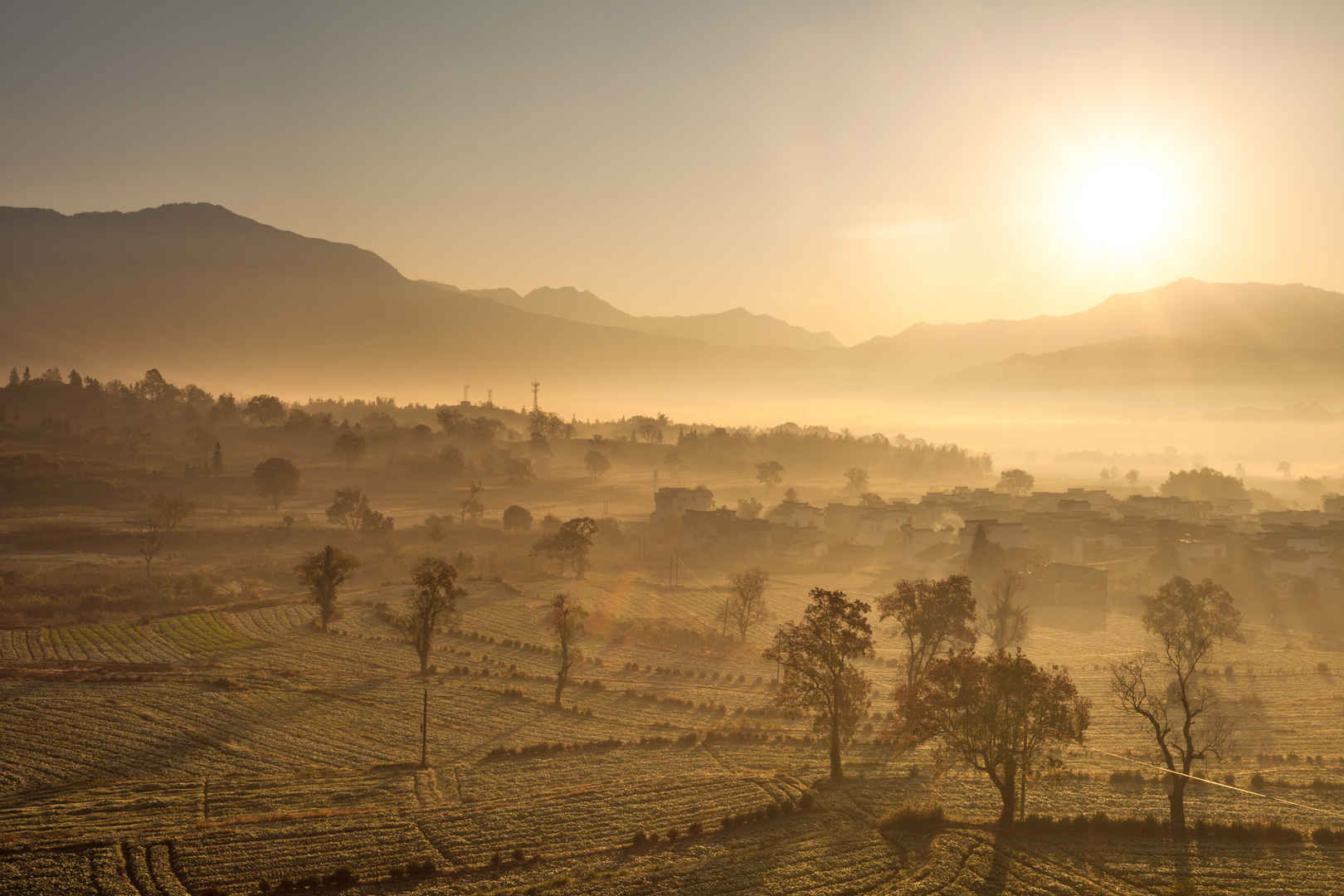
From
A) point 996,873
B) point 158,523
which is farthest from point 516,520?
point 996,873

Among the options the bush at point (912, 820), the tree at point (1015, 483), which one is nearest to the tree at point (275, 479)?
the bush at point (912, 820)

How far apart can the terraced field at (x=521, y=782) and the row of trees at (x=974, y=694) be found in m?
1.56

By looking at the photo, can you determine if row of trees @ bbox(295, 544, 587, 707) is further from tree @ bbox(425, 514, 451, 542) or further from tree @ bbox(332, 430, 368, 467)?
tree @ bbox(332, 430, 368, 467)

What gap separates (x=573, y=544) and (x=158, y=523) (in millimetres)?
46948

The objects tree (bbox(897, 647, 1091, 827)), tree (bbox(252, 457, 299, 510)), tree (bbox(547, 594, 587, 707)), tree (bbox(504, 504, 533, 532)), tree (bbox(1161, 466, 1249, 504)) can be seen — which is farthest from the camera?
tree (bbox(1161, 466, 1249, 504))

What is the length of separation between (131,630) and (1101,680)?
62938 millimetres

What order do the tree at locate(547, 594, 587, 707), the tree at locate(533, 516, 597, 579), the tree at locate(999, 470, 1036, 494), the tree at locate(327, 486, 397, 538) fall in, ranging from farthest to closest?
the tree at locate(999, 470, 1036, 494) → the tree at locate(327, 486, 397, 538) → the tree at locate(533, 516, 597, 579) → the tree at locate(547, 594, 587, 707)

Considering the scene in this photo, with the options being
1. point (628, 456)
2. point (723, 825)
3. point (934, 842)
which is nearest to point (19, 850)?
point (723, 825)

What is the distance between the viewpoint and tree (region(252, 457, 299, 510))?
355 ft

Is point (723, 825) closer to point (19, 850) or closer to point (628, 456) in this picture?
point (19, 850)

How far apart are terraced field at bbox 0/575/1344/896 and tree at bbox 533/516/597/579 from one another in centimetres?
2126

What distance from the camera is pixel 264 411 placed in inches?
6422

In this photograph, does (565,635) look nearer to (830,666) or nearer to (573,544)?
(830,666)

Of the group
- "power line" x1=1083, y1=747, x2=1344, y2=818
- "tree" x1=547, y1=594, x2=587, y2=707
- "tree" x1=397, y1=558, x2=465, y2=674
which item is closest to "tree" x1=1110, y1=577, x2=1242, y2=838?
"power line" x1=1083, y1=747, x2=1344, y2=818
